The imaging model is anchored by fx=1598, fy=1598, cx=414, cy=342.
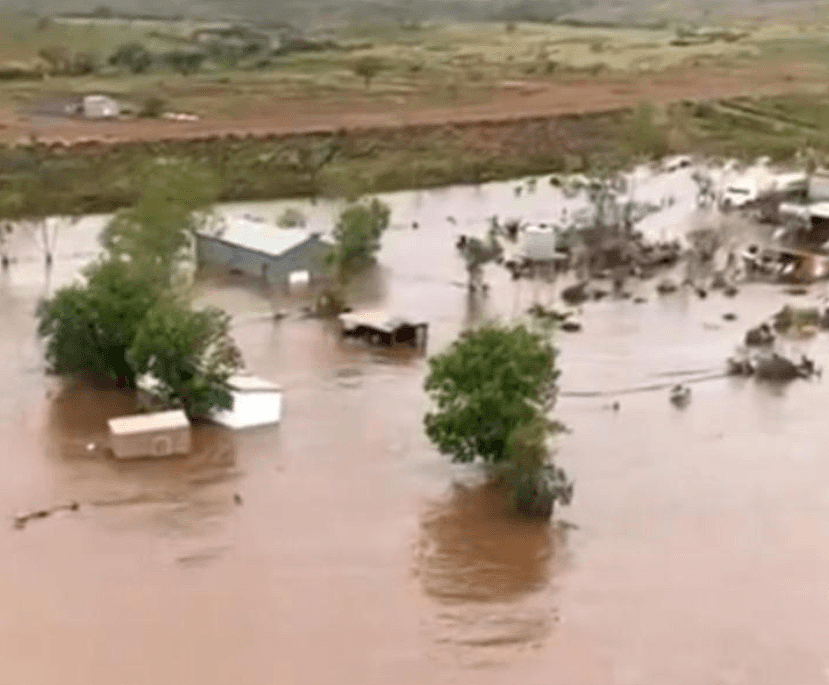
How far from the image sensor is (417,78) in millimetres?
44250

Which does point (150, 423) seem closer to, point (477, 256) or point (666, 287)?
point (477, 256)

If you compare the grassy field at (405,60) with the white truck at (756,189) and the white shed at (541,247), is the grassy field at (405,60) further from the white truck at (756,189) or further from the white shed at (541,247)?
the white shed at (541,247)

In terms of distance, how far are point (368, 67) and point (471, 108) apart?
6577mm

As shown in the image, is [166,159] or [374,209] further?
[166,159]

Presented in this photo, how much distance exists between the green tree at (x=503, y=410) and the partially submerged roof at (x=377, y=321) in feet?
14.1

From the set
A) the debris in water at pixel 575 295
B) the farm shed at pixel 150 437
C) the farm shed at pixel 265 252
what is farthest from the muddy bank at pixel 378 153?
the farm shed at pixel 150 437

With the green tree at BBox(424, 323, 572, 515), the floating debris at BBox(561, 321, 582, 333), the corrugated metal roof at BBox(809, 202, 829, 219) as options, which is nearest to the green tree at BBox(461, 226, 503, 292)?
the floating debris at BBox(561, 321, 582, 333)

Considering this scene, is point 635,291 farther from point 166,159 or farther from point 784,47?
point 784,47

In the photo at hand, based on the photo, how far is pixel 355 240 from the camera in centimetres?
2422

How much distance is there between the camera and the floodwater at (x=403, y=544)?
12.1m

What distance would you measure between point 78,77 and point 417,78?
929cm

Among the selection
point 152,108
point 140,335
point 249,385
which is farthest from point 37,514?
point 152,108

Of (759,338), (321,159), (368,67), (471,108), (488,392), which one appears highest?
(368,67)

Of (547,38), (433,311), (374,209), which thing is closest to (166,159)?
(374,209)
